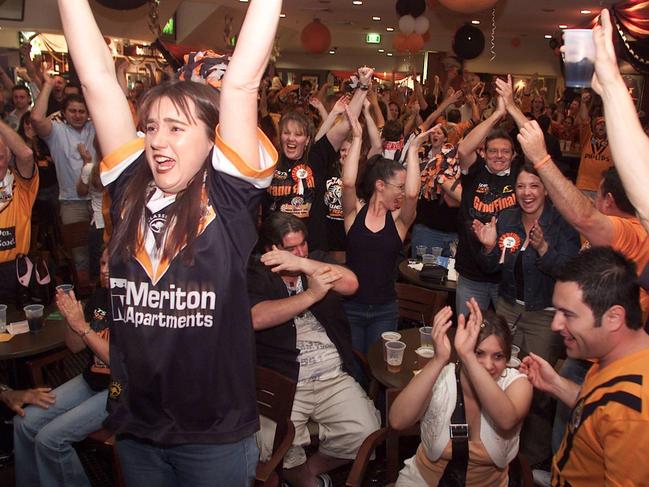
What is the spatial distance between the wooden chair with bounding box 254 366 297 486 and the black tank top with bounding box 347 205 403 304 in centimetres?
109

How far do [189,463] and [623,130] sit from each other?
132cm

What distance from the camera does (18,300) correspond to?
130 inches

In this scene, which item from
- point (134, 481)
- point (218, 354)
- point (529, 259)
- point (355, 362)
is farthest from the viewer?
point (529, 259)

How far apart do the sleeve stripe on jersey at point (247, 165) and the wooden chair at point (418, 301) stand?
228cm

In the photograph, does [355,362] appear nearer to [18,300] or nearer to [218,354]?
[218,354]

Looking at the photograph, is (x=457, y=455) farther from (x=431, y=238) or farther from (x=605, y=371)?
(x=431, y=238)

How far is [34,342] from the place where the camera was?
288cm

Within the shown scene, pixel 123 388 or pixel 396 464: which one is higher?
pixel 123 388

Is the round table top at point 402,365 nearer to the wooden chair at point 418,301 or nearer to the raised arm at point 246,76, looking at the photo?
the wooden chair at point 418,301

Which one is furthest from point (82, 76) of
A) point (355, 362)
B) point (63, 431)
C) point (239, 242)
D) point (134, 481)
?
point (355, 362)

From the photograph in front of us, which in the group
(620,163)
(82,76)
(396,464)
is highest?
(82,76)

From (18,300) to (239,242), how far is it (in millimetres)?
2415

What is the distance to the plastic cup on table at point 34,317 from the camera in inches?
117

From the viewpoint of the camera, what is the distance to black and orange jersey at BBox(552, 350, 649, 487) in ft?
4.61
